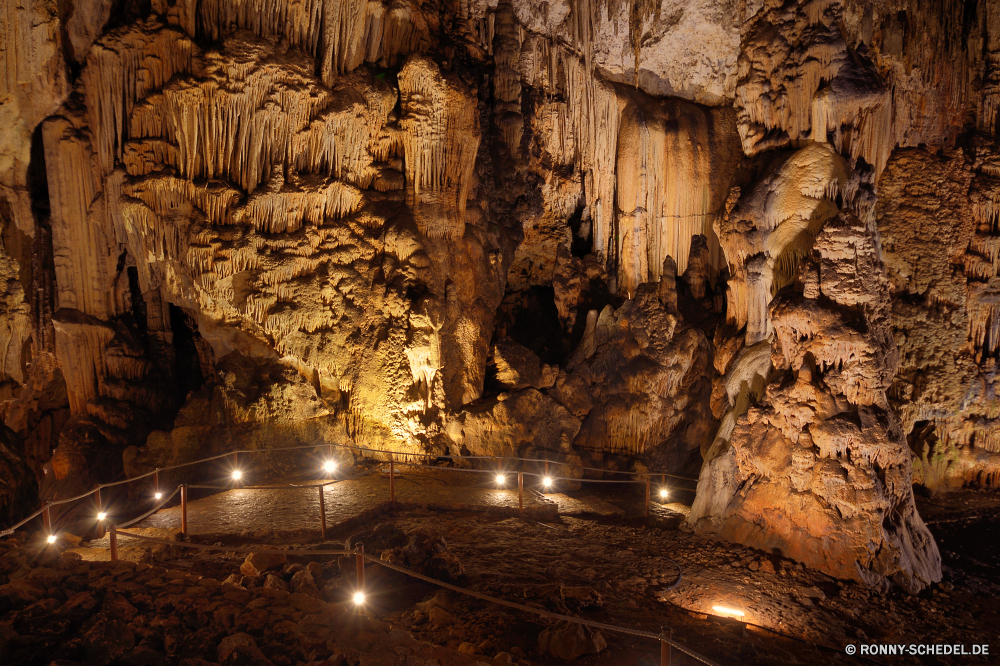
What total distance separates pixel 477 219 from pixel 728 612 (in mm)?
7787

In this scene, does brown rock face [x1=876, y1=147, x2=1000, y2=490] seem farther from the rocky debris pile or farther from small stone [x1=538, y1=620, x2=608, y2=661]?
the rocky debris pile

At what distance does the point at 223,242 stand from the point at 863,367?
9.07m

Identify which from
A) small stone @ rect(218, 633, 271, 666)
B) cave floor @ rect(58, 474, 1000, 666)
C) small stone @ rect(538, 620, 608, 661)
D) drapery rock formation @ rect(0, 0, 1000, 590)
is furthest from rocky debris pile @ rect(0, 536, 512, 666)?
drapery rock formation @ rect(0, 0, 1000, 590)

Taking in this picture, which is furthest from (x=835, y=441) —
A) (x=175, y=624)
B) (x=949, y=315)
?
(x=175, y=624)

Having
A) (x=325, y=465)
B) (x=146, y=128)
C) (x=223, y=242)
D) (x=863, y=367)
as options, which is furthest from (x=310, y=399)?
(x=863, y=367)

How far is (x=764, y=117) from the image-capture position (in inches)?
369

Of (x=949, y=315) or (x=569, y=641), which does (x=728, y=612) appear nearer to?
(x=569, y=641)

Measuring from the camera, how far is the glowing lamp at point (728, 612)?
6.21 m

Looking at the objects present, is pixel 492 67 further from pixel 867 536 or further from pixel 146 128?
pixel 867 536

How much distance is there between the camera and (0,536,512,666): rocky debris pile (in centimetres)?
397

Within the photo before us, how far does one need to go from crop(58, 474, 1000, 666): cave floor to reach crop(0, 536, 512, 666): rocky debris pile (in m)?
0.83

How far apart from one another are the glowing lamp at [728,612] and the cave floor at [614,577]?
108 millimetres

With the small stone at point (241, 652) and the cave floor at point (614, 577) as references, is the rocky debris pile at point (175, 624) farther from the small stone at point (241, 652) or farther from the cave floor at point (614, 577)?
the cave floor at point (614, 577)

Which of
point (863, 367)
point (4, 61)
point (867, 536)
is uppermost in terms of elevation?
point (4, 61)
